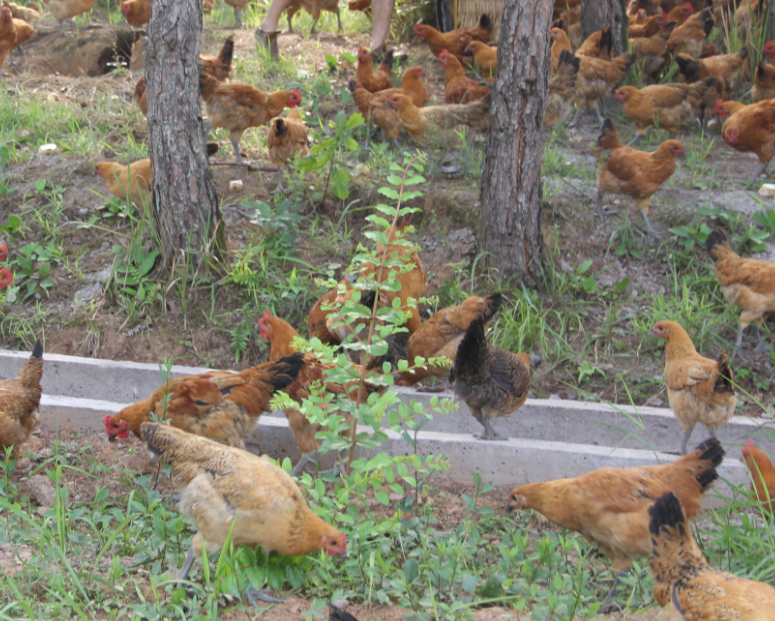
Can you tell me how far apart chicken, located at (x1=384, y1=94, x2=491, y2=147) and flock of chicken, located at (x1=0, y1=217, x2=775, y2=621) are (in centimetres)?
234

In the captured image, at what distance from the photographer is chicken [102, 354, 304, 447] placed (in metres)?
3.62

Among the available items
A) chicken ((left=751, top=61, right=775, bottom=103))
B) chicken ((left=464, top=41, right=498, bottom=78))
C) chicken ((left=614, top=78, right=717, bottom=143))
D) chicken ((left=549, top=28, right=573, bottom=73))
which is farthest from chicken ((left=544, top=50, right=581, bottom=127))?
chicken ((left=751, top=61, right=775, bottom=103))

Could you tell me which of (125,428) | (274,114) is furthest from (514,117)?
(125,428)

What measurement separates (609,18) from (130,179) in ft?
20.9

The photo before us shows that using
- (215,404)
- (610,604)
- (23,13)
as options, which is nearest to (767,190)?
(610,604)

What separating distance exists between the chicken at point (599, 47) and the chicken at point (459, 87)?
4.81ft

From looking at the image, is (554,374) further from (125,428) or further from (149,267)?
(149,267)

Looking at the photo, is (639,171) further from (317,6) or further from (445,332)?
(317,6)

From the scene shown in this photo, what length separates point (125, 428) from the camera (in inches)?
141

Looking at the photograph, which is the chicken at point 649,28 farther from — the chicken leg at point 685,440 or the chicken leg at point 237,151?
the chicken leg at point 685,440

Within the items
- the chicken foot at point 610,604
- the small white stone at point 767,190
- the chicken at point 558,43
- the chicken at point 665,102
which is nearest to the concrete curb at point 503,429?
the chicken foot at point 610,604

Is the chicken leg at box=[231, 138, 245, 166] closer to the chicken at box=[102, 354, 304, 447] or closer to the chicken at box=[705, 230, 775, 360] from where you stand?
the chicken at box=[102, 354, 304, 447]

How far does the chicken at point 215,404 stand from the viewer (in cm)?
362

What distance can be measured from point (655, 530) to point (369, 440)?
1.19 metres
